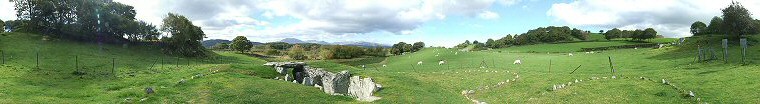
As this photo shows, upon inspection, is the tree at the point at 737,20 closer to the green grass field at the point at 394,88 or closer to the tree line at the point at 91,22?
the green grass field at the point at 394,88

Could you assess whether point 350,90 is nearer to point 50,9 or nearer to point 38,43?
point 38,43

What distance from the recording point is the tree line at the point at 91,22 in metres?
88.2

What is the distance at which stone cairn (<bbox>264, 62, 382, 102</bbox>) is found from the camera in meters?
37.9

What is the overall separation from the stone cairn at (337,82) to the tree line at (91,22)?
52.8 m

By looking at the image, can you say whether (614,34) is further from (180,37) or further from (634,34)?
(180,37)

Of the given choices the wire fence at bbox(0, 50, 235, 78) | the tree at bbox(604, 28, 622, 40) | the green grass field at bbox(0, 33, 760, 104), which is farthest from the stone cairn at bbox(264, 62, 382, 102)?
the tree at bbox(604, 28, 622, 40)

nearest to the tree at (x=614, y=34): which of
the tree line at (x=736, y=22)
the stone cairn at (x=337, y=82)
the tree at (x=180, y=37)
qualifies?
the tree line at (x=736, y=22)

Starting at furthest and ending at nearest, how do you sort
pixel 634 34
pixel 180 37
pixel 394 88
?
pixel 634 34 → pixel 180 37 → pixel 394 88

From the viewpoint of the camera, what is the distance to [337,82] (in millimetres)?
41938

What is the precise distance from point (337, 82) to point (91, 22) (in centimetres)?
7011

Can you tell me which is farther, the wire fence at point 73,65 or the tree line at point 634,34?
the tree line at point 634,34

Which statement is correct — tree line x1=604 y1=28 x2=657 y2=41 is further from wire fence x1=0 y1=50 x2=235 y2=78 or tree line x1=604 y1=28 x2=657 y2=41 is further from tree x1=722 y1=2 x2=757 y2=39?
wire fence x1=0 y1=50 x2=235 y2=78

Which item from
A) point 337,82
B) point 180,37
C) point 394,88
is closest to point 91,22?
point 180,37

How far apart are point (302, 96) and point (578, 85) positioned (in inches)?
740
